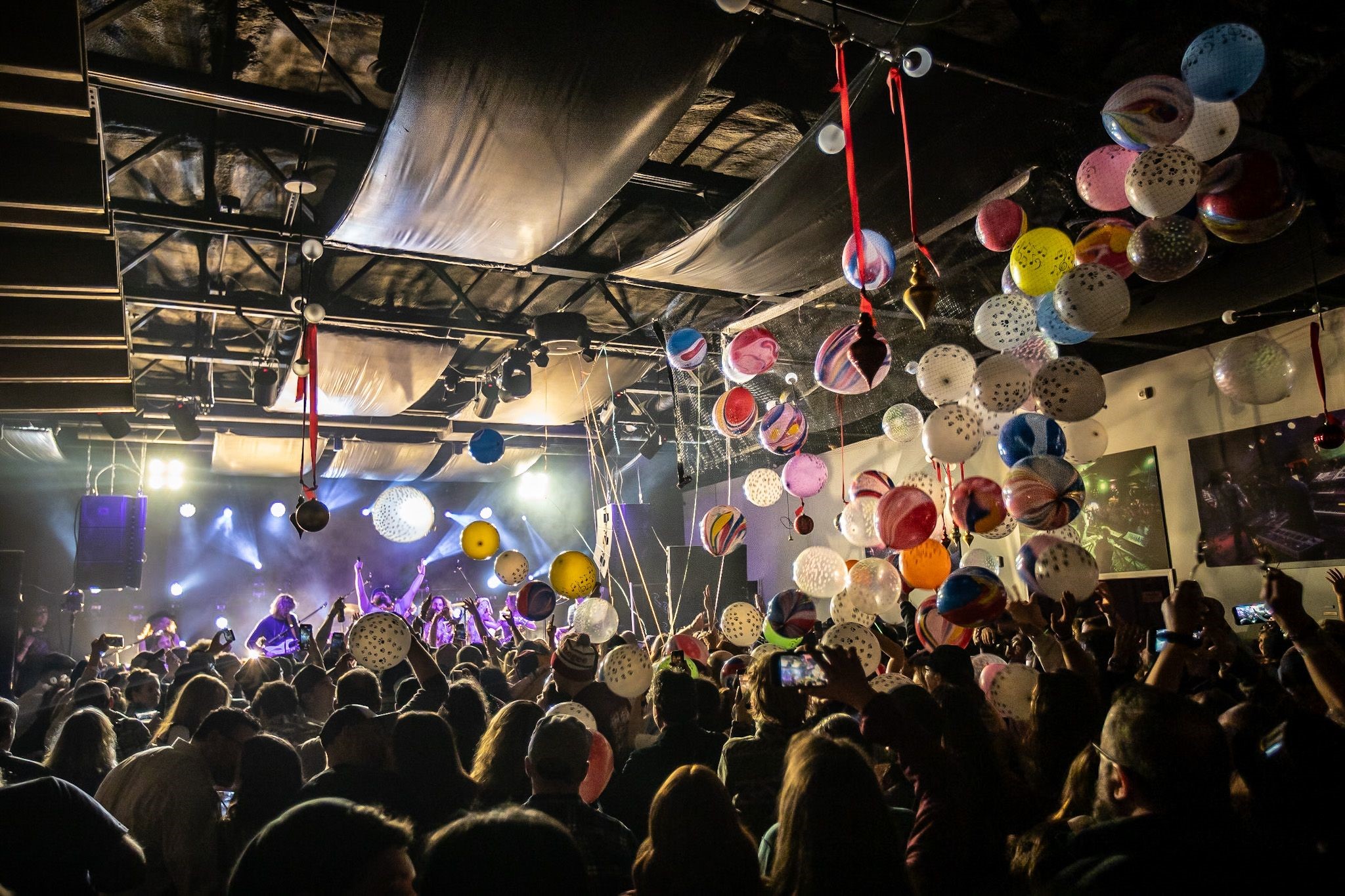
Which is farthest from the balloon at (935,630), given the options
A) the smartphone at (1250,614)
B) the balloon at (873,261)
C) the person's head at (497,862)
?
the person's head at (497,862)

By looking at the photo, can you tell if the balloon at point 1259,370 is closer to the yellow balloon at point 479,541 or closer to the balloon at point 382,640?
the balloon at point 382,640

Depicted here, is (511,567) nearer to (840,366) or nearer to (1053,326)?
(840,366)

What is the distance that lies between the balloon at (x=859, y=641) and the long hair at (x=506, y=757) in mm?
1246

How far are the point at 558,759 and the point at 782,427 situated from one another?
13.3ft

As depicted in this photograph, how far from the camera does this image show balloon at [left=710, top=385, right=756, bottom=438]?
233 inches

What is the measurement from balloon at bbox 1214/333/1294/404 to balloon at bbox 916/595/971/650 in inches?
69.4

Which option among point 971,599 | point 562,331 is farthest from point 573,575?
point 971,599

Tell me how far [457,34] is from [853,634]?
2.70 m

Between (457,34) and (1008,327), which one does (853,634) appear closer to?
(1008,327)

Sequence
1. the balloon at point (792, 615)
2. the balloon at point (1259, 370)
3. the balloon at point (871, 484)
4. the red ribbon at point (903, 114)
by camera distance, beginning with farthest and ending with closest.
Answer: the balloon at point (871, 484)
the balloon at point (792, 615)
the balloon at point (1259, 370)
the red ribbon at point (903, 114)

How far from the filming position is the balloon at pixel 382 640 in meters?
3.61

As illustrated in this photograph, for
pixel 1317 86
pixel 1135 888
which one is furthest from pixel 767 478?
pixel 1135 888

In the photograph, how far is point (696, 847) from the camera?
1426 mm

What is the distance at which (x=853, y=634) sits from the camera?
3.28 meters
